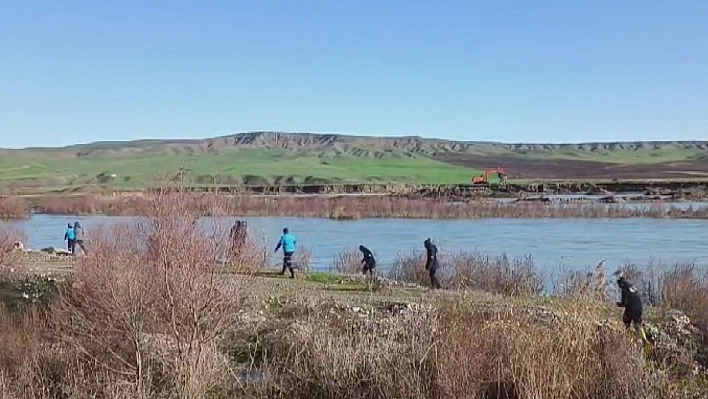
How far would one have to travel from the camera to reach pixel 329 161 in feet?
534

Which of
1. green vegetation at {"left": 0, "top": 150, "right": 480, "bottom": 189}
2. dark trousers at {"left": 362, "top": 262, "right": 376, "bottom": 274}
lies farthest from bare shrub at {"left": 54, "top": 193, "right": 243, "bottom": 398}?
green vegetation at {"left": 0, "top": 150, "right": 480, "bottom": 189}

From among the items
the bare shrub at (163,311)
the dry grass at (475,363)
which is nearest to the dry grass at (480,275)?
the dry grass at (475,363)

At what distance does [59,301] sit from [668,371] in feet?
34.5

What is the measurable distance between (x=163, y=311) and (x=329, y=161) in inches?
5919

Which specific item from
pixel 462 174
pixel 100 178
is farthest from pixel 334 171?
pixel 100 178

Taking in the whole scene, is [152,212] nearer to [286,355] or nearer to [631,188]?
[286,355]

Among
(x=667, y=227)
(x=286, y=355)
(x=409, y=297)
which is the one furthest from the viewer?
(x=667, y=227)

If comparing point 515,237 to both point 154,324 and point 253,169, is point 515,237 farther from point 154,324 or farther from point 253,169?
point 253,169

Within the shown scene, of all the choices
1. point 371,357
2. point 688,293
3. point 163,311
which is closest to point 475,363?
point 371,357

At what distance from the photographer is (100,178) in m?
124

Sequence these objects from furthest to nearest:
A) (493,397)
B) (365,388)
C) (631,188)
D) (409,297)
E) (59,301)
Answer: (631,188), (409,297), (59,301), (365,388), (493,397)

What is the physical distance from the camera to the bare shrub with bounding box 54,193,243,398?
12.0m

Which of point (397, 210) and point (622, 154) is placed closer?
point (397, 210)

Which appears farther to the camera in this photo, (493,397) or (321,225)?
(321,225)
